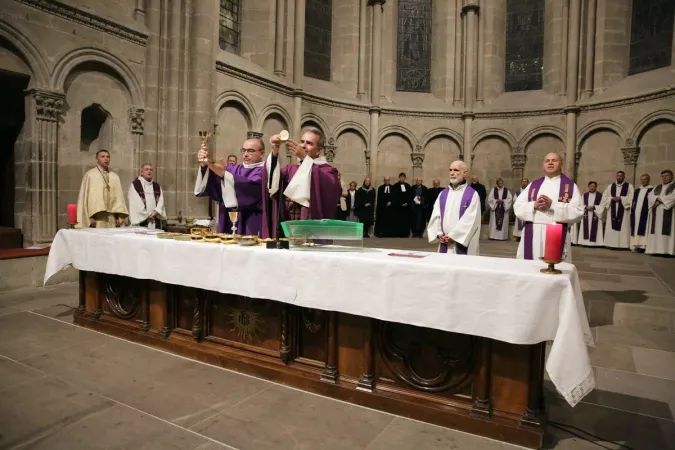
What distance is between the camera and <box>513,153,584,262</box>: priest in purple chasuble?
4.67 m

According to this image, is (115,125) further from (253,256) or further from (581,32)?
(581,32)

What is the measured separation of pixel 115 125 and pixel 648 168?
496 inches

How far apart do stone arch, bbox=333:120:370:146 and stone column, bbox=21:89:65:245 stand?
8193 mm

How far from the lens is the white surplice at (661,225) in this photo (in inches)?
367

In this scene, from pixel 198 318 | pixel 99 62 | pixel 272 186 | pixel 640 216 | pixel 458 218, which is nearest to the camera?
pixel 198 318

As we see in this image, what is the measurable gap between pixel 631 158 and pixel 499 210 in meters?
3.55

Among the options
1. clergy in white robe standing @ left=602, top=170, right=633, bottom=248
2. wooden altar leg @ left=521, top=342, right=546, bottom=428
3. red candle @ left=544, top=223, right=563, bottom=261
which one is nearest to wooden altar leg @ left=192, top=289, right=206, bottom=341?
wooden altar leg @ left=521, top=342, right=546, bottom=428

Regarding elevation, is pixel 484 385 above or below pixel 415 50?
below

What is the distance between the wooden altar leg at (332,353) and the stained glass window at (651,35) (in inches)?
508

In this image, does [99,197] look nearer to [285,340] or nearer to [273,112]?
[285,340]

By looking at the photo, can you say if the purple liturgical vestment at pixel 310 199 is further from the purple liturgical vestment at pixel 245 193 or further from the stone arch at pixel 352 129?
the stone arch at pixel 352 129

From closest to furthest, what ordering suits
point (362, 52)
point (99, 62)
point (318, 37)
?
1. point (99, 62)
2. point (318, 37)
3. point (362, 52)

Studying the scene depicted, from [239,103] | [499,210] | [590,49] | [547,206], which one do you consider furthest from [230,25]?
[590,49]

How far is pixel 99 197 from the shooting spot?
7.00 meters
